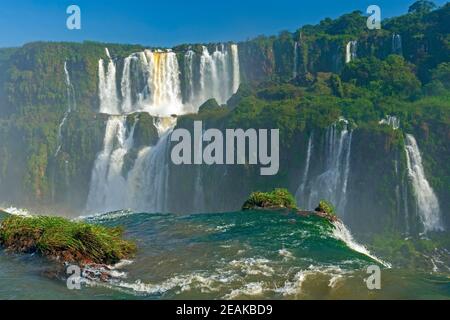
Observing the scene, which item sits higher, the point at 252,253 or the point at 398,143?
the point at 398,143

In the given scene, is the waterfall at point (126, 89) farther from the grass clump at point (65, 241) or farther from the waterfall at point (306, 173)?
the grass clump at point (65, 241)

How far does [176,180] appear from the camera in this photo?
40.2m

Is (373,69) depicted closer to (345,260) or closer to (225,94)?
(225,94)

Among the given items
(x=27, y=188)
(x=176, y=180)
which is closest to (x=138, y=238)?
(x=176, y=180)

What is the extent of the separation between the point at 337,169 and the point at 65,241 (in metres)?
22.7

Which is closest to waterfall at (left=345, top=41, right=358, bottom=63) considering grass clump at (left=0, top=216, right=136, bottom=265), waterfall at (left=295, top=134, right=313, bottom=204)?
waterfall at (left=295, top=134, right=313, bottom=204)

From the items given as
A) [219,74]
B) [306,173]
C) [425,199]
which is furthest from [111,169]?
[425,199]

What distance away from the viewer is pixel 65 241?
1348cm

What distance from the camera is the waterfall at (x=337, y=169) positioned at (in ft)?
108

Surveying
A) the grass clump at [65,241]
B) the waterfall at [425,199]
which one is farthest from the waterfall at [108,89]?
the grass clump at [65,241]

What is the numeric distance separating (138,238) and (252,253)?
15.3ft

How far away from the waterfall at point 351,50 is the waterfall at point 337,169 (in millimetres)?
21186

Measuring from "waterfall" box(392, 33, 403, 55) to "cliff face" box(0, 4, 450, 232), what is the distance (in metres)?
0.10

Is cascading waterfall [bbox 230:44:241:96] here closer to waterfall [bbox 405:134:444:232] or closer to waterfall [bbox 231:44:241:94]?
waterfall [bbox 231:44:241:94]
